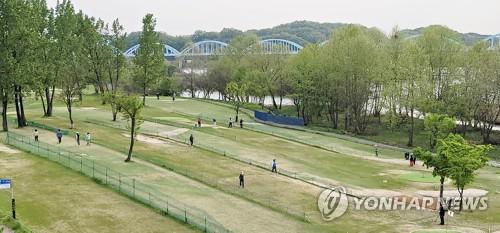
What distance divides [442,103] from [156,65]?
4798 cm

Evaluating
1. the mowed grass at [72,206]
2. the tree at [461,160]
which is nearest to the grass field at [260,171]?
the tree at [461,160]

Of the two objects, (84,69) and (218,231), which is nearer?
(218,231)

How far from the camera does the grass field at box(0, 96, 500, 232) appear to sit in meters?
34.8

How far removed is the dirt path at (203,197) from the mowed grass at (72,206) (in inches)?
135

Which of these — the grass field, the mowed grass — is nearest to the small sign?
the mowed grass

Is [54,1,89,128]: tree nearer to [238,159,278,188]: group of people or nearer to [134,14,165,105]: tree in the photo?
[134,14,165,105]: tree

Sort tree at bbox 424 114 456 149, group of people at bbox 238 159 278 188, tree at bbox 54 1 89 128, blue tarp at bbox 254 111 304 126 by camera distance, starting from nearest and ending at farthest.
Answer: group of people at bbox 238 159 278 188, tree at bbox 424 114 456 149, tree at bbox 54 1 89 128, blue tarp at bbox 254 111 304 126

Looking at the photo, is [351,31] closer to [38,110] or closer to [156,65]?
[156,65]

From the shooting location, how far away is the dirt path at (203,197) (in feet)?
108

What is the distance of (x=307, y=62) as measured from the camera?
92.7 meters

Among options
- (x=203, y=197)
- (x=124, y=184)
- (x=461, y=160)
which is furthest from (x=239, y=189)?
(x=461, y=160)

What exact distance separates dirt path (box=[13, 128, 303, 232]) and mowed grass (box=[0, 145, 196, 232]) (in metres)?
3.44

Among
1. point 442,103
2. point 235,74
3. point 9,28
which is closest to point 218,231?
point 9,28

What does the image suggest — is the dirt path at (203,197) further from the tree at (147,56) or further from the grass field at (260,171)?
the tree at (147,56)
